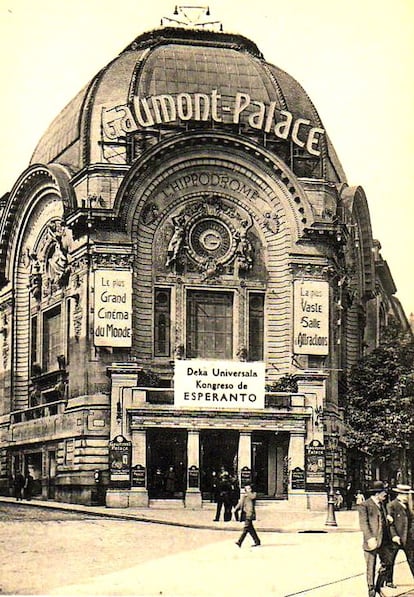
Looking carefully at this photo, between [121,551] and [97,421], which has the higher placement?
[97,421]

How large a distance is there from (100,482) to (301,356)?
34.9ft

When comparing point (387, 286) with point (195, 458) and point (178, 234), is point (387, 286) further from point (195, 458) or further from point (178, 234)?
point (195, 458)

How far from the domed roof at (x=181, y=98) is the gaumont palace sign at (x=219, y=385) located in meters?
11.6

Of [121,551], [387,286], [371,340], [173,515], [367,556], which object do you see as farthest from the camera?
[387,286]

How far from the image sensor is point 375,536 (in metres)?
22.2

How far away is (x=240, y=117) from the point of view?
2178 inches

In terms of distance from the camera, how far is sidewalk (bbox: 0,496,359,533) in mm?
39375

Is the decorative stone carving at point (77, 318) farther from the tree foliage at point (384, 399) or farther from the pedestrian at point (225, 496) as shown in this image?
the pedestrian at point (225, 496)

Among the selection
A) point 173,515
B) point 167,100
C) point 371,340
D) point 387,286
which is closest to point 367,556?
point 173,515

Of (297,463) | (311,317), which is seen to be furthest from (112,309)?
(297,463)

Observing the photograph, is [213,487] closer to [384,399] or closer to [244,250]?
[384,399]

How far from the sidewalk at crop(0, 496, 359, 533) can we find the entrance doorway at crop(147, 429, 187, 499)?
1513mm

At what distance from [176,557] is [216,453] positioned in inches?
818

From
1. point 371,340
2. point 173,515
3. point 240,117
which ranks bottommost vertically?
point 173,515
